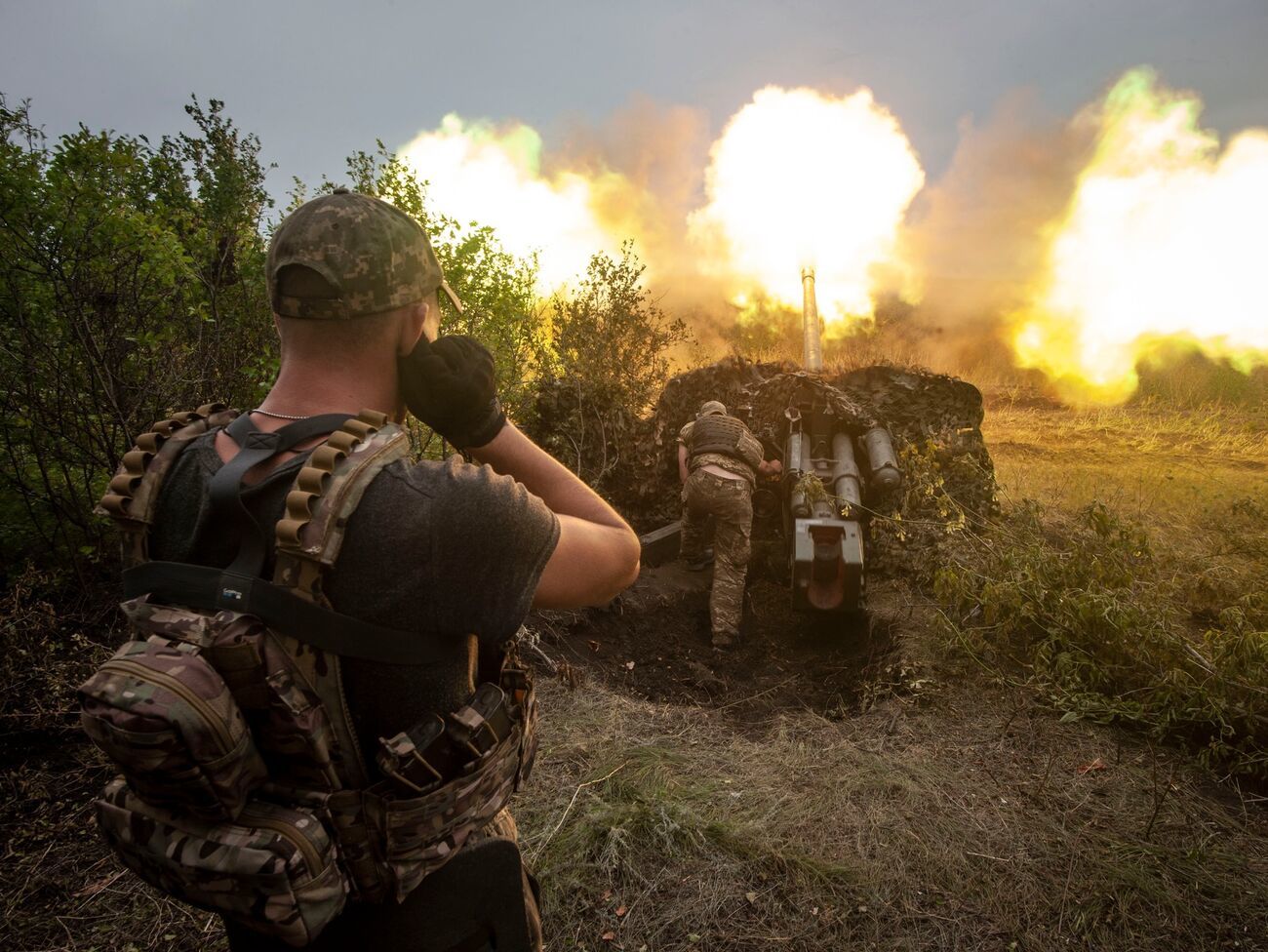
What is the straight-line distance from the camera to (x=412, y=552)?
4.04 ft

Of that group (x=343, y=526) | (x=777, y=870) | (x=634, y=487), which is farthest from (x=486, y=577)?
(x=634, y=487)

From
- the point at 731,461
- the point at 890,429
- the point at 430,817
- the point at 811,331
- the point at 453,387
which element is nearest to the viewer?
the point at 430,817

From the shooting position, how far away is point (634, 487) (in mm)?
8844

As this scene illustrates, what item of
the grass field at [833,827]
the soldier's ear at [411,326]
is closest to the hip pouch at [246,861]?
the soldier's ear at [411,326]

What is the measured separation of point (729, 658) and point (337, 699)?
5137mm

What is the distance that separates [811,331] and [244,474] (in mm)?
9364

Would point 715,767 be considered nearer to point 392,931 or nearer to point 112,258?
point 392,931

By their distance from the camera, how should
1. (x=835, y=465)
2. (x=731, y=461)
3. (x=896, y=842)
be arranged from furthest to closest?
1. (x=835, y=465)
2. (x=731, y=461)
3. (x=896, y=842)

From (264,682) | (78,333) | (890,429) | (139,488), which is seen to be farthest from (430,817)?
(890,429)

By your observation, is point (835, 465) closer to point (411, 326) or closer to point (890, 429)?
point (890, 429)

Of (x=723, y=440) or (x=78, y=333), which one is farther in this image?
(x=723, y=440)

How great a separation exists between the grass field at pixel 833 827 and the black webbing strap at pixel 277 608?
217 cm

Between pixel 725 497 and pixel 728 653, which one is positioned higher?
pixel 725 497

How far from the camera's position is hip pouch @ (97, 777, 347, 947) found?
1168 mm
